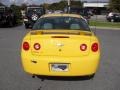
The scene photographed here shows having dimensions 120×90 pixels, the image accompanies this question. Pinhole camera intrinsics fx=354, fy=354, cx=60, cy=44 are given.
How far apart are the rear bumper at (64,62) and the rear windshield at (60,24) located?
1297 mm

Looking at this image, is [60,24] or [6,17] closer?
[60,24]

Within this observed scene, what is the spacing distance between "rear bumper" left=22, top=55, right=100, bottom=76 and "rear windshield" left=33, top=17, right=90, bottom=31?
1297 millimetres

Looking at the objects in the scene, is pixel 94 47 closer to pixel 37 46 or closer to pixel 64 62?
pixel 64 62

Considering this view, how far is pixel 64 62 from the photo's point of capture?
7348 mm

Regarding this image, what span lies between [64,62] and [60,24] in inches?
63.4

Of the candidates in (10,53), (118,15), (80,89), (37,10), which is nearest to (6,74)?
(80,89)

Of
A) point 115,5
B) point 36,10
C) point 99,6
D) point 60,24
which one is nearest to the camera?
point 60,24

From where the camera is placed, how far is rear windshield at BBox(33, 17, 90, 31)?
8594 mm

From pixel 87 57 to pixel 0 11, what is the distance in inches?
931

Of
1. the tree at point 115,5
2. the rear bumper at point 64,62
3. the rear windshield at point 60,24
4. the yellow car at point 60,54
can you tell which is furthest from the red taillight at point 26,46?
the tree at point 115,5

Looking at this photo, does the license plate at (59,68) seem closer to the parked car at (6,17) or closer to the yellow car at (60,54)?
the yellow car at (60,54)

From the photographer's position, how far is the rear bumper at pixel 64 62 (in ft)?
Answer: 24.1

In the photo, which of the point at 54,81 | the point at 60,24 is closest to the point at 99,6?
the point at 60,24

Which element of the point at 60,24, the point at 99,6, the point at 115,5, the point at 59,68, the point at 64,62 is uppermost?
the point at 60,24
